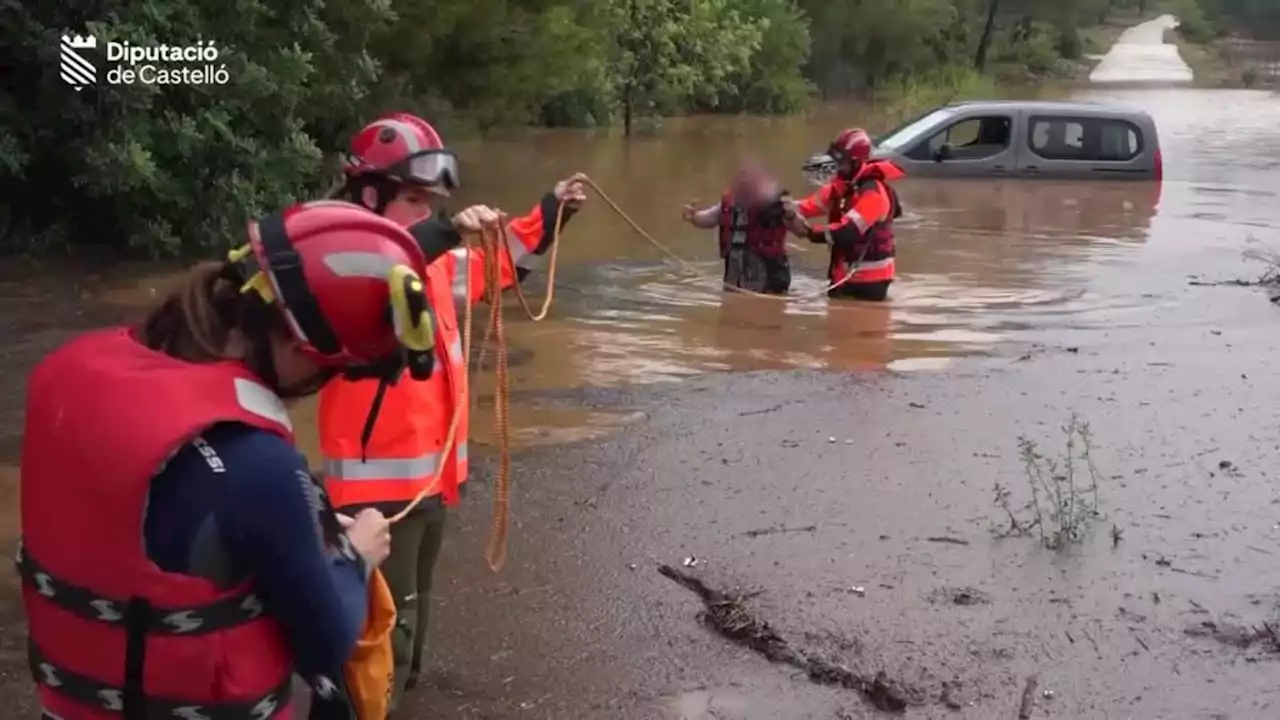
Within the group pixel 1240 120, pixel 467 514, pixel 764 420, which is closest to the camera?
pixel 467 514

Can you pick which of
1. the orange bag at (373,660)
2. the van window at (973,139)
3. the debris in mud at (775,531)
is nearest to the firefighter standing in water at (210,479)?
the orange bag at (373,660)

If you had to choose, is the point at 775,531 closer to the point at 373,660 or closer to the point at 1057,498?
the point at 1057,498

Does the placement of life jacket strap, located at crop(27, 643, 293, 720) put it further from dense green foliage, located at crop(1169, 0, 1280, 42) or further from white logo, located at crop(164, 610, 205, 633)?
dense green foliage, located at crop(1169, 0, 1280, 42)

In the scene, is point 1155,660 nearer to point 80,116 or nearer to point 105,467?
point 105,467

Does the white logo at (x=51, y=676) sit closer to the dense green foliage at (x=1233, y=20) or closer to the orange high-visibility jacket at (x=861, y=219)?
the orange high-visibility jacket at (x=861, y=219)

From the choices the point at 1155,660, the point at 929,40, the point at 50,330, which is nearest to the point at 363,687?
the point at 1155,660

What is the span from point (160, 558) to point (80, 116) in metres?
10.4

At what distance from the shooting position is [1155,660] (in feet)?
16.5

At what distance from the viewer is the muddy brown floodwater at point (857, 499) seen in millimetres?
4887

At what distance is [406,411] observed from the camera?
13.3ft

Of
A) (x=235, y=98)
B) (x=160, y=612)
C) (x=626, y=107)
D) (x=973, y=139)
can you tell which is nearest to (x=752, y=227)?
(x=235, y=98)

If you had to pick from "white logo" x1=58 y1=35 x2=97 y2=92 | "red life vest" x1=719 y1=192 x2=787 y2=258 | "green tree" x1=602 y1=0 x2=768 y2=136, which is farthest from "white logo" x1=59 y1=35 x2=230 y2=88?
"green tree" x1=602 y1=0 x2=768 y2=136

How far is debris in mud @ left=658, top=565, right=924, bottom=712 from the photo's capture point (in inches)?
186

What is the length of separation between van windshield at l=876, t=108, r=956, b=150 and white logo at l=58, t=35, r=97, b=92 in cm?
1098
